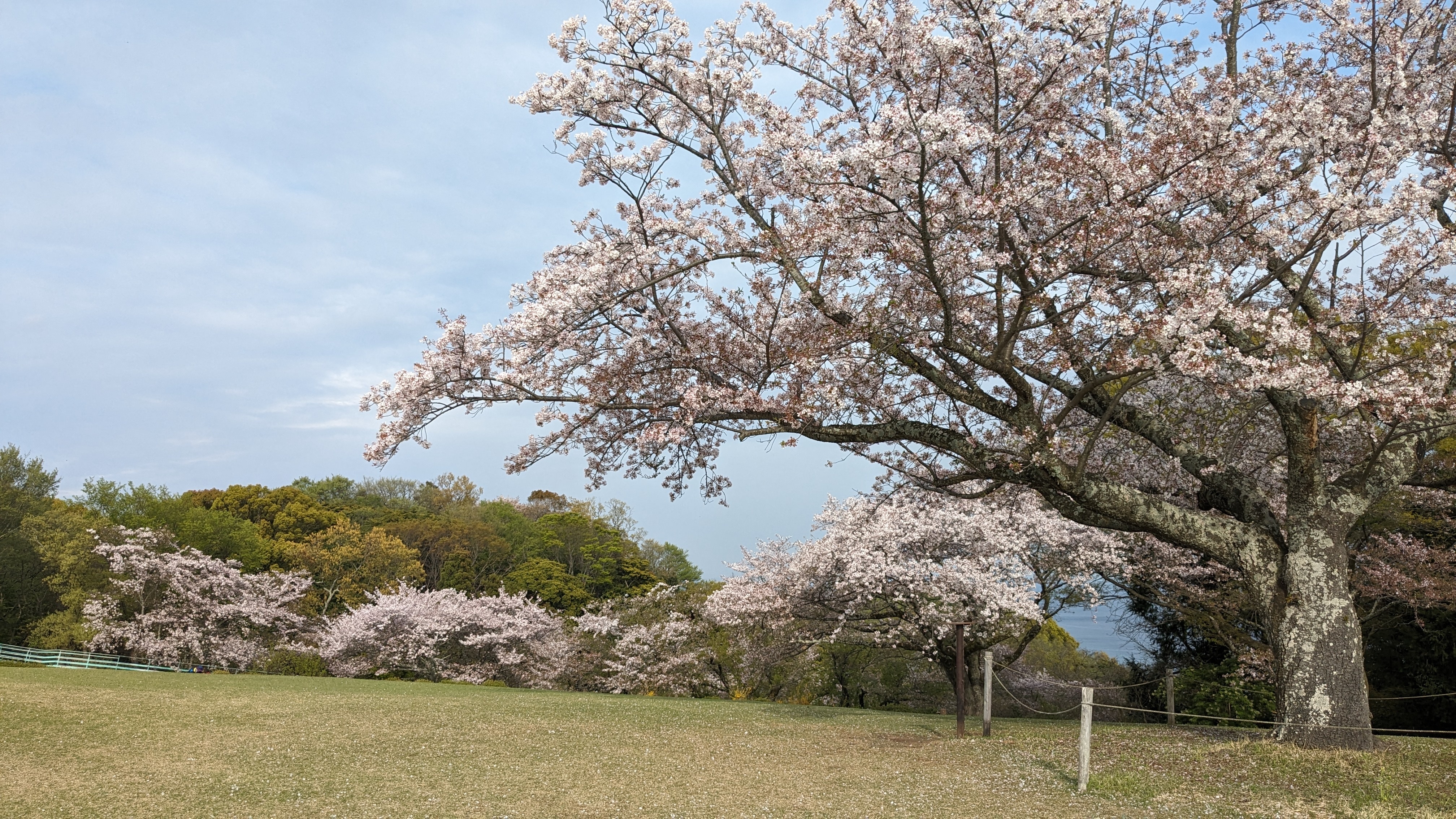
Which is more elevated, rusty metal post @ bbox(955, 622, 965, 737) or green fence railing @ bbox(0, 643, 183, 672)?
rusty metal post @ bbox(955, 622, 965, 737)

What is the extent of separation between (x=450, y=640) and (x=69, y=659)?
11.3 metres

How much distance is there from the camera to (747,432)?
343 inches

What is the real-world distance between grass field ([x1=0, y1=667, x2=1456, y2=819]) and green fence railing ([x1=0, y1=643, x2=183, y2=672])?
12518mm

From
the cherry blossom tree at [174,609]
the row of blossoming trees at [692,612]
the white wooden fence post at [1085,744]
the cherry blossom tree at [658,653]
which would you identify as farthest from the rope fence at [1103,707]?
the cherry blossom tree at [174,609]

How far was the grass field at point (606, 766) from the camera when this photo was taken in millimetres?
6211

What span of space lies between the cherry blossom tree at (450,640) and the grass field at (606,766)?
8.51m

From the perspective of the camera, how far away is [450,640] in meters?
20.2

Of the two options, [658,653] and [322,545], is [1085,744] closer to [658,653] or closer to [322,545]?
[658,653]

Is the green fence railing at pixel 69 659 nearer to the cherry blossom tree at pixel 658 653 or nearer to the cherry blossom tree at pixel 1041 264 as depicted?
the cherry blossom tree at pixel 658 653

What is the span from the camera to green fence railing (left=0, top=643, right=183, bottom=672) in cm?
2094

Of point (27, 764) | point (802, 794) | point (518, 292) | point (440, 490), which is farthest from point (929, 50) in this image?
point (440, 490)

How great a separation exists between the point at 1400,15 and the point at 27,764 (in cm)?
1599

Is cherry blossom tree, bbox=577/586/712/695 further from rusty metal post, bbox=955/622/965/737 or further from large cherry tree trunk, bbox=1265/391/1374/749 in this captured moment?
large cherry tree trunk, bbox=1265/391/1374/749

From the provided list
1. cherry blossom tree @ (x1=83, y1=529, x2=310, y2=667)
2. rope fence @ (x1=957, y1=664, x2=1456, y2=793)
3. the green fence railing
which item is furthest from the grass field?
the green fence railing
